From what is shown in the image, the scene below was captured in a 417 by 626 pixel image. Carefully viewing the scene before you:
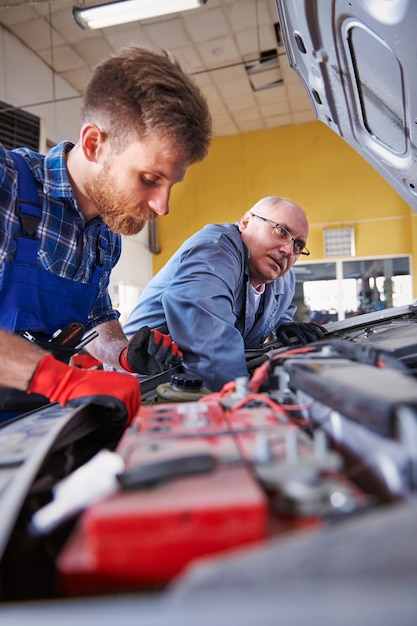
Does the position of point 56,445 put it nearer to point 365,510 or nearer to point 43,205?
point 365,510

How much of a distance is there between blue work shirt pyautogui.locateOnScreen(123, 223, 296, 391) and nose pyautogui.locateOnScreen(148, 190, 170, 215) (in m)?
0.30

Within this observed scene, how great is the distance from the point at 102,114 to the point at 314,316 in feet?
19.1

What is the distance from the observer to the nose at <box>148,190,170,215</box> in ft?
3.79

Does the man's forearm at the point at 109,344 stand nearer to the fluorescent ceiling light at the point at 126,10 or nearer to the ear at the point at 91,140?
the ear at the point at 91,140

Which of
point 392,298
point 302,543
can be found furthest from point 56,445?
point 392,298

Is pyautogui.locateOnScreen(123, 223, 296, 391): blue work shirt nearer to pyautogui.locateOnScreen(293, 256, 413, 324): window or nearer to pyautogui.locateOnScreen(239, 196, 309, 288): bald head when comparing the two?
pyautogui.locateOnScreen(239, 196, 309, 288): bald head

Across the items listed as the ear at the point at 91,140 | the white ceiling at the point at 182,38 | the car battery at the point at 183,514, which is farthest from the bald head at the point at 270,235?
the white ceiling at the point at 182,38

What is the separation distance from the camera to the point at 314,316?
6609mm

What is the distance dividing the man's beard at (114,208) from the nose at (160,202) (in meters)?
0.03

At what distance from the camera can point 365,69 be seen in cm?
111

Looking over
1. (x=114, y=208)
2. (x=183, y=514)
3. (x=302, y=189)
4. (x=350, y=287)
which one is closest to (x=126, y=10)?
(x=114, y=208)

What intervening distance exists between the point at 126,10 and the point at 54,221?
3.05 metres

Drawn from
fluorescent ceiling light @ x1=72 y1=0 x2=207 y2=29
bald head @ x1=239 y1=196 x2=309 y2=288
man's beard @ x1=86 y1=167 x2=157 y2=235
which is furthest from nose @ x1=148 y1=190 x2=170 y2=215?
fluorescent ceiling light @ x1=72 y1=0 x2=207 y2=29

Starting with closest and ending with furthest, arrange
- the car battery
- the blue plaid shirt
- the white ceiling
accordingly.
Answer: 1. the car battery
2. the blue plaid shirt
3. the white ceiling
